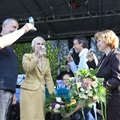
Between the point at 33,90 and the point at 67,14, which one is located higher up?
the point at 67,14

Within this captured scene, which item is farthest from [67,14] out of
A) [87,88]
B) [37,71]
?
[87,88]

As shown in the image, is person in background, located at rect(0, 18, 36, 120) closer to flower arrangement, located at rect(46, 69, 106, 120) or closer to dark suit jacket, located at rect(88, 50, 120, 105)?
flower arrangement, located at rect(46, 69, 106, 120)

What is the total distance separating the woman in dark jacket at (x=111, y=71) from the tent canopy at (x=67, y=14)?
9.01 ft

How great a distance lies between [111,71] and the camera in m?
2.26

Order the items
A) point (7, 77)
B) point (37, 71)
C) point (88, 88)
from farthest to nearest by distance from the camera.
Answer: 1. point (37, 71)
2. point (7, 77)
3. point (88, 88)

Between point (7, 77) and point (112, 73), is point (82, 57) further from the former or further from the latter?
point (7, 77)

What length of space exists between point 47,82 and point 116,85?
113cm

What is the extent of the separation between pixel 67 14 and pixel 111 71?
353 centimetres

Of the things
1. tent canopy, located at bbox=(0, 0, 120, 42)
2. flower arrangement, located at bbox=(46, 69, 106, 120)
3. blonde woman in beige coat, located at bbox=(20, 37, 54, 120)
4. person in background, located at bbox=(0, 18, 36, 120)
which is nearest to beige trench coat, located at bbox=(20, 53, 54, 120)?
blonde woman in beige coat, located at bbox=(20, 37, 54, 120)

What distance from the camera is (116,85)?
7.13 ft

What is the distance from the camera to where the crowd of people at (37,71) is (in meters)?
2.16

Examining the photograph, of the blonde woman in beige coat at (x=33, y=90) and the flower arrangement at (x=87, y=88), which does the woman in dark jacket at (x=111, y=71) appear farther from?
the blonde woman in beige coat at (x=33, y=90)

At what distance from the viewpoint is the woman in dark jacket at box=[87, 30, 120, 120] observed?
2.17 m

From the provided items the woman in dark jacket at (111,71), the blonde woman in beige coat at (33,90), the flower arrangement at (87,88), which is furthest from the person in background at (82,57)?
the flower arrangement at (87,88)
